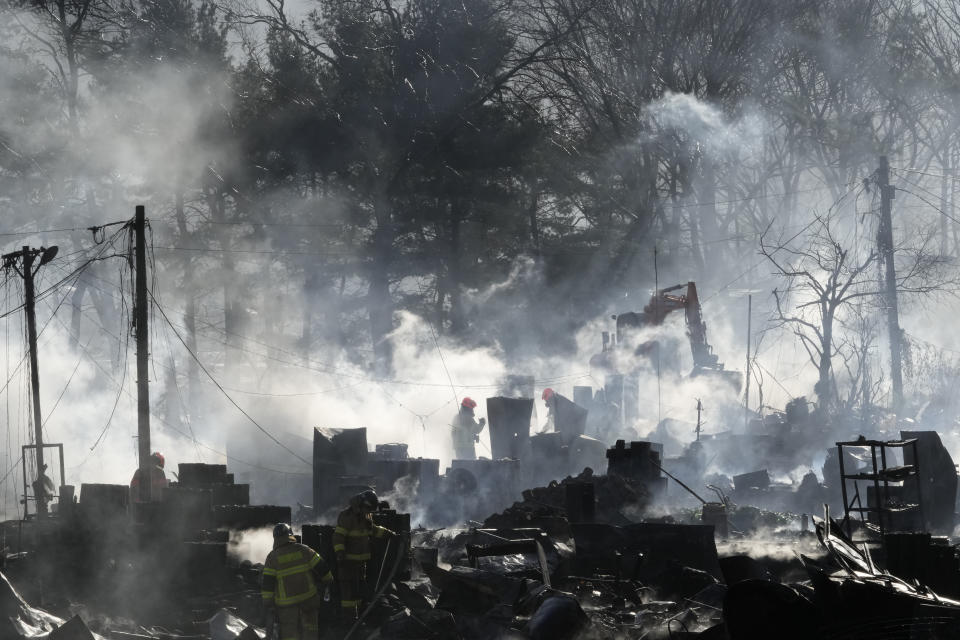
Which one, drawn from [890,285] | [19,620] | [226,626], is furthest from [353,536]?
[890,285]

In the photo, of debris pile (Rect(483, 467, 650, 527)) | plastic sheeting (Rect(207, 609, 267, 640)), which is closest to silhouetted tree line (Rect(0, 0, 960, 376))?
debris pile (Rect(483, 467, 650, 527))

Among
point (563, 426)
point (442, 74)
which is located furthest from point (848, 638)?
point (442, 74)

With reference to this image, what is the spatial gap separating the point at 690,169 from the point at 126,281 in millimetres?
22884

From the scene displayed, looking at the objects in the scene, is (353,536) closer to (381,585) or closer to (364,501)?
(364,501)

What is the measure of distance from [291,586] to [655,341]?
96.8 ft

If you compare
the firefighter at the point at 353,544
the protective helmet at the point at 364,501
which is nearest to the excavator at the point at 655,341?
the protective helmet at the point at 364,501

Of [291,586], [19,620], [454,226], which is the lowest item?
[19,620]

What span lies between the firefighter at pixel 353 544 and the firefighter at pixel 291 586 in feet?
2.80

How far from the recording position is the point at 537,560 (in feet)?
46.0

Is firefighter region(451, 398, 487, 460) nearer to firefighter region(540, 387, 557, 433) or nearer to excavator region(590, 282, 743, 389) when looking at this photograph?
Result: firefighter region(540, 387, 557, 433)

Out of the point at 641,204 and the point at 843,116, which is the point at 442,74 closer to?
the point at 641,204

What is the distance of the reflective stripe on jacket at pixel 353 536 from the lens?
11.8m

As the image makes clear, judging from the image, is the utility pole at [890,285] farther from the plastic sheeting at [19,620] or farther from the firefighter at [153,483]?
the plastic sheeting at [19,620]

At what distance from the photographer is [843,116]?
151 feet
